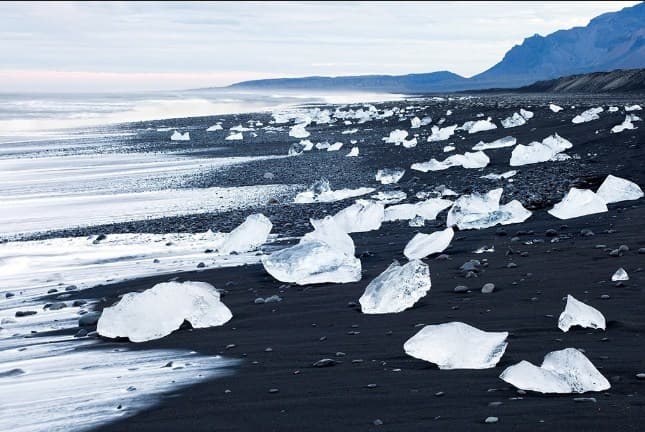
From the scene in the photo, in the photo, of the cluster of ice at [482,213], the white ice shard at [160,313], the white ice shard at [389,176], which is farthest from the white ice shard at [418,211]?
the white ice shard at [160,313]

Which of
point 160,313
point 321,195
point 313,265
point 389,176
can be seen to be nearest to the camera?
point 160,313

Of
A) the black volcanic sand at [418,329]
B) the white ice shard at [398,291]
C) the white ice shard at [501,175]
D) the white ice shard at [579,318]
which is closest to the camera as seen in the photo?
the black volcanic sand at [418,329]

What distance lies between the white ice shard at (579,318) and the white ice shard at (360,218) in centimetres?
498

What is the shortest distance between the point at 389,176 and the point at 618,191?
212 inches

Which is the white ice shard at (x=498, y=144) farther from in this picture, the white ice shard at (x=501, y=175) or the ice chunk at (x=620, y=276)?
the ice chunk at (x=620, y=276)

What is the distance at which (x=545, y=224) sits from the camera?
8797mm

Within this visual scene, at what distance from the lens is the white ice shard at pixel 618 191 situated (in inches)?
385

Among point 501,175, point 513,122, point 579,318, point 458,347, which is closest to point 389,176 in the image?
point 501,175

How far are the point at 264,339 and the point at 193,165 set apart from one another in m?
15.2

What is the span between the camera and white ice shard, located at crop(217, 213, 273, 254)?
9.01 meters

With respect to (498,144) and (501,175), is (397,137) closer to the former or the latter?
(498,144)

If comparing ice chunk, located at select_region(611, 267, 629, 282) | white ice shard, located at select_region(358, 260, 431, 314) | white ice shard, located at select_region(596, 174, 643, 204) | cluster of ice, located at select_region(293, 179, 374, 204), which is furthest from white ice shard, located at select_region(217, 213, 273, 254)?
ice chunk, located at select_region(611, 267, 629, 282)

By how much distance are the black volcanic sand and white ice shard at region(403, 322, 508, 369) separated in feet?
0.21

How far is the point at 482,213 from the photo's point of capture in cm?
902
